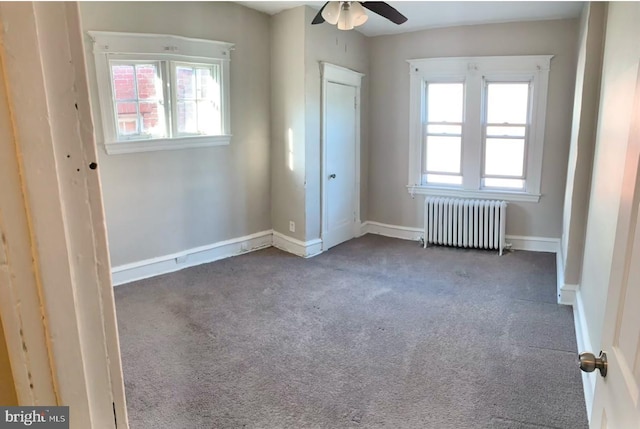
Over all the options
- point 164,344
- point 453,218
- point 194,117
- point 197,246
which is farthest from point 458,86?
point 164,344

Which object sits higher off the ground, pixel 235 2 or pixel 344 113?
pixel 235 2

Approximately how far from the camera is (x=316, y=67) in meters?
4.95

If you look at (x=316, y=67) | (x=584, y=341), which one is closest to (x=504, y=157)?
(x=316, y=67)

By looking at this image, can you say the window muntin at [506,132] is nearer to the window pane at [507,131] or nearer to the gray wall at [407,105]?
the window pane at [507,131]

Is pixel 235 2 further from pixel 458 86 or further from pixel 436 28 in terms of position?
pixel 458 86

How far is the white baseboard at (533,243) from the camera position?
213 inches

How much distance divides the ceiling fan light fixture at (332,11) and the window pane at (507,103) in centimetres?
298

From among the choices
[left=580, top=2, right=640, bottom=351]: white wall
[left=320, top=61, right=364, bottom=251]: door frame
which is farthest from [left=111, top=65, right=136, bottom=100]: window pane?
[left=580, top=2, right=640, bottom=351]: white wall

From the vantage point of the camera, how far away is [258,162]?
5.32 meters

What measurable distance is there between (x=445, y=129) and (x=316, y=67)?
6.06 ft

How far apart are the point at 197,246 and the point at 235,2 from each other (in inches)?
101

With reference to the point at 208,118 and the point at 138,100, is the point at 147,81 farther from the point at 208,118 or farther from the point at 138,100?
the point at 208,118

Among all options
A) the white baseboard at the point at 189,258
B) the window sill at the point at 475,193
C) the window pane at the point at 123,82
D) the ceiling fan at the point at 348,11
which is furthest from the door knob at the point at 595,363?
the window sill at the point at 475,193

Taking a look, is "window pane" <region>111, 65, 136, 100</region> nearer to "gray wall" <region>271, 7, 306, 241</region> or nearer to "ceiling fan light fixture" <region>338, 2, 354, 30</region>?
"gray wall" <region>271, 7, 306, 241</region>
